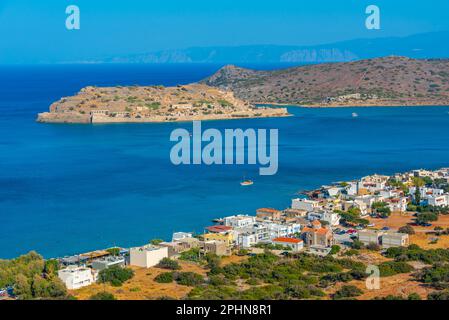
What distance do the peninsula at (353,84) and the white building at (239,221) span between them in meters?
56.1

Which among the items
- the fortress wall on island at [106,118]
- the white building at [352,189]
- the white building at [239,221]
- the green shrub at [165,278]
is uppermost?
the fortress wall on island at [106,118]

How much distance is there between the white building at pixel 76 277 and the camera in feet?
59.0

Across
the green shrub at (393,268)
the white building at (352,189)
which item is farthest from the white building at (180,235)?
the white building at (352,189)

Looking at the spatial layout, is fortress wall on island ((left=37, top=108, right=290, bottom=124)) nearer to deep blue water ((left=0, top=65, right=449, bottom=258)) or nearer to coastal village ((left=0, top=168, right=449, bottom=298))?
deep blue water ((left=0, top=65, right=449, bottom=258))

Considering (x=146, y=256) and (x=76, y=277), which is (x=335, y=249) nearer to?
(x=146, y=256)

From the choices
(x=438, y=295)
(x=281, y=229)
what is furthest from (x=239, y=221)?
(x=438, y=295)

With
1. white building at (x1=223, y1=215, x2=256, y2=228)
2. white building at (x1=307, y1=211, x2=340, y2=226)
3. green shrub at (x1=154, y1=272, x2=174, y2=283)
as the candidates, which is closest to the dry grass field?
green shrub at (x1=154, y1=272, x2=174, y2=283)

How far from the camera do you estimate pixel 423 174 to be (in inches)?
1330

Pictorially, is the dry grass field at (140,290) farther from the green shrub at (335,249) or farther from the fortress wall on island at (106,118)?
the fortress wall on island at (106,118)

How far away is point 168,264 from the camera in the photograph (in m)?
19.7

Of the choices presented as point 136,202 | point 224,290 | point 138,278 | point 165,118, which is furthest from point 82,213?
point 165,118

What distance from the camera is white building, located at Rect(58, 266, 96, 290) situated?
17969 mm

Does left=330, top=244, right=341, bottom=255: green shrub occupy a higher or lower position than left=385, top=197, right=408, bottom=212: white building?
lower

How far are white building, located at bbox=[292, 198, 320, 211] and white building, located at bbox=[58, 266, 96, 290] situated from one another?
10510 millimetres
